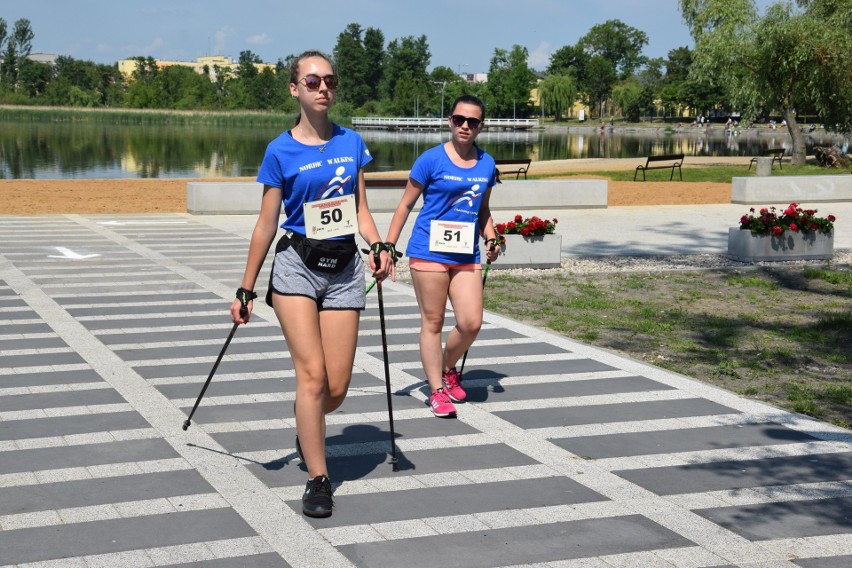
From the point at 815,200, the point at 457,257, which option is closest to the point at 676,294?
the point at 457,257

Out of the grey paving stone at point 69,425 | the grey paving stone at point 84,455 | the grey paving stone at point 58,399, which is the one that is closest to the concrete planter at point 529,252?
the grey paving stone at point 58,399

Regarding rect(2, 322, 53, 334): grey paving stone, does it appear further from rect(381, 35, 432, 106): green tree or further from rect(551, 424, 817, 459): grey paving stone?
rect(381, 35, 432, 106): green tree

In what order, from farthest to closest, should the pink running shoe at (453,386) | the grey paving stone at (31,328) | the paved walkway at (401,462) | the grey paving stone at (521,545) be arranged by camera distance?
the grey paving stone at (31,328)
the pink running shoe at (453,386)
the paved walkway at (401,462)
the grey paving stone at (521,545)

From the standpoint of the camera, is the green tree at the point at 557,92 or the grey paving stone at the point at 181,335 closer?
the grey paving stone at the point at 181,335

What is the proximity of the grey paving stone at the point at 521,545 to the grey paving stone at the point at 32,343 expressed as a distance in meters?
4.95

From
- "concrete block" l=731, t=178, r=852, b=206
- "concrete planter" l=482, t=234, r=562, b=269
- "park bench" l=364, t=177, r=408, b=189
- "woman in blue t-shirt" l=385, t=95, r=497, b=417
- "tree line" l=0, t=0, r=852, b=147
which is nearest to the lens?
"woman in blue t-shirt" l=385, t=95, r=497, b=417

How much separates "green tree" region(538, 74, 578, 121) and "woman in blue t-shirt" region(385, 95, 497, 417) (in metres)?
148

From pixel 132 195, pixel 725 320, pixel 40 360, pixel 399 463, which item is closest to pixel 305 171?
pixel 399 463

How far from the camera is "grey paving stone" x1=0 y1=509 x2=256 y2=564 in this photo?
4.75m

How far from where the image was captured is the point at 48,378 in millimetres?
7887

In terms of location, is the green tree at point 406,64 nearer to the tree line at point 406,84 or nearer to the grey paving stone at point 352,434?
the tree line at point 406,84

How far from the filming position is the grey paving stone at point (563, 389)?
25.3 ft

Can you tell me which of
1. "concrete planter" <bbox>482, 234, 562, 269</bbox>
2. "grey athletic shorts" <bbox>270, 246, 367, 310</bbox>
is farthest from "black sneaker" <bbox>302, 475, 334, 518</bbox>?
"concrete planter" <bbox>482, 234, 562, 269</bbox>

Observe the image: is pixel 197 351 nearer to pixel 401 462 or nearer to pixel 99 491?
pixel 401 462
